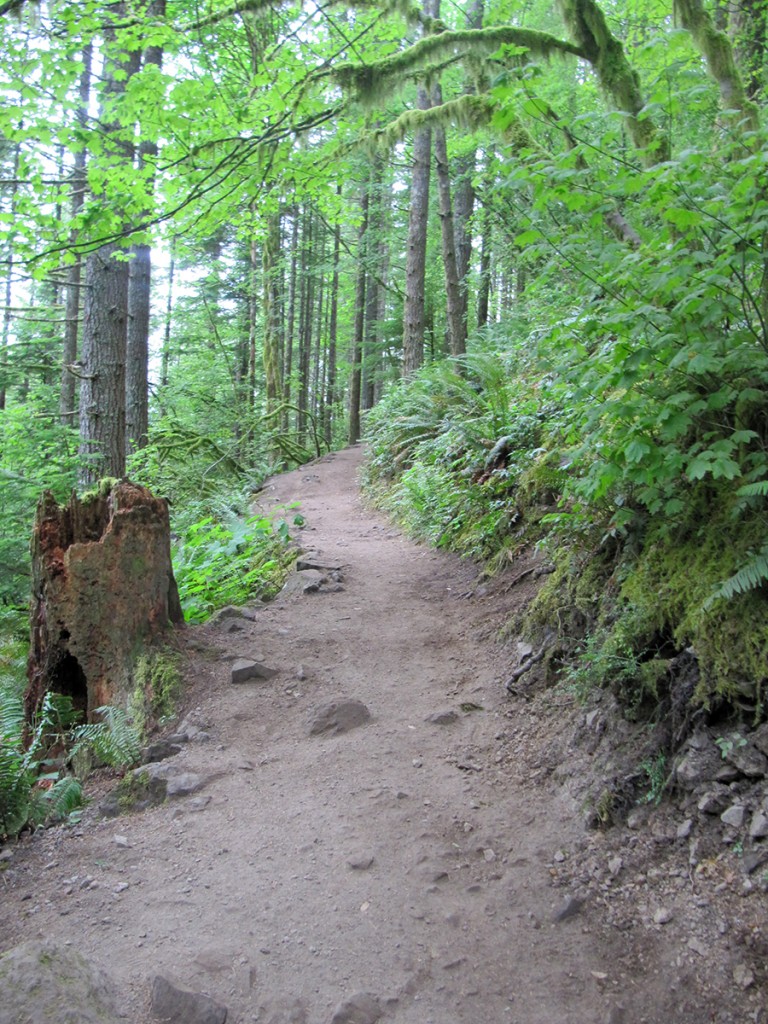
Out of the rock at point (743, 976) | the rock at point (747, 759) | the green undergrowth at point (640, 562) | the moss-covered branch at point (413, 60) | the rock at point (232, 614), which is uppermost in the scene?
the moss-covered branch at point (413, 60)

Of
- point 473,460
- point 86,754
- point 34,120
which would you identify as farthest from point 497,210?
point 86,754

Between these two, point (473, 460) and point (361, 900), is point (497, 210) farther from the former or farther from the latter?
point (361, 900)

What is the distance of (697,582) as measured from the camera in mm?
3482

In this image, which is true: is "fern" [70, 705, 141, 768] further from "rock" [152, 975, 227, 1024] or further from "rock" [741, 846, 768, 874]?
"rock" [741, 846, 768, 874]

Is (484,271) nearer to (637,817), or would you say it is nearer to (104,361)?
(104,361)

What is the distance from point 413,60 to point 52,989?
8316mm

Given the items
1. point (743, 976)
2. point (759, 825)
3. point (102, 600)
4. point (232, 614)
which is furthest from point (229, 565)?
point (743, 976)

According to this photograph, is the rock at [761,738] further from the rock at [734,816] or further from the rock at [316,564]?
the rock at [316,564]

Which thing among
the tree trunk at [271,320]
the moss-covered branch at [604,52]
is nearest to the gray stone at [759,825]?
the moss-covered branch at [604,52]

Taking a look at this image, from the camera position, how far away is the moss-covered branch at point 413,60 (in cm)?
700

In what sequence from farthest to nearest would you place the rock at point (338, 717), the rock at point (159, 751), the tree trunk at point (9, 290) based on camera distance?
the tree trunk at point (9, 290) → the rock at point (338, 717) → the rock at point (159, 751)

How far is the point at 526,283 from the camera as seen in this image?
26.7 feet

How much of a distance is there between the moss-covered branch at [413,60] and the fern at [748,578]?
617cm

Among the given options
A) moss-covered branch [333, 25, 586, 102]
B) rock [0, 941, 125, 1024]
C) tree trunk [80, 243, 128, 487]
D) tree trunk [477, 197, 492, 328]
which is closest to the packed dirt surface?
rock [0, 941, 125, 1024]
